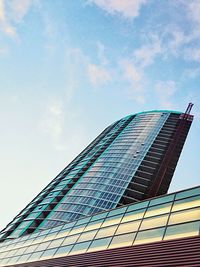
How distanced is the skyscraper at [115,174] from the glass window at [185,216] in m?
49.3

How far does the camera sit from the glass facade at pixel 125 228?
1753cm

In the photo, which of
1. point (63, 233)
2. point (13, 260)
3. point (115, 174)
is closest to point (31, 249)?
point (13, 260)

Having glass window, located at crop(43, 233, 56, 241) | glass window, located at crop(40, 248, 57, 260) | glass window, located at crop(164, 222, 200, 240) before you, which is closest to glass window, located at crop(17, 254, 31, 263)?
glass window, located at crop(43, 233, 56, 241)

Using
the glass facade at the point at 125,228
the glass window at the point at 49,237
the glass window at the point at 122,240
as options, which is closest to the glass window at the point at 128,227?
the glass facade at the point at 125,228

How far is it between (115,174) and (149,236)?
64482 millimetres

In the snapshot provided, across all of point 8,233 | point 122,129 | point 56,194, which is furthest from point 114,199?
point 122,129

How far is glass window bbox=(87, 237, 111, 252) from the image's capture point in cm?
2045

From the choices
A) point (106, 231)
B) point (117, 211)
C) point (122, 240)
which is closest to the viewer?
point (122, 240)

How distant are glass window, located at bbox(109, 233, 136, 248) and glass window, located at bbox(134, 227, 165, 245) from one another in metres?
0.54

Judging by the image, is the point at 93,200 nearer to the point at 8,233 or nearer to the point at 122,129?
the point at 8,233

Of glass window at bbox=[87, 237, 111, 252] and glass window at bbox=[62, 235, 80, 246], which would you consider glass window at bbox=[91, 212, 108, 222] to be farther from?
glass window at bbox=[87, 237, 111, 252]

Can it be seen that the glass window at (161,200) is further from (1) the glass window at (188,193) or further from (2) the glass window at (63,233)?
(2) the glass window at (63,233)

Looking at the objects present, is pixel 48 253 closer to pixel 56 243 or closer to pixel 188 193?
pixel 56 243

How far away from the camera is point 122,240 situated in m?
19.6
